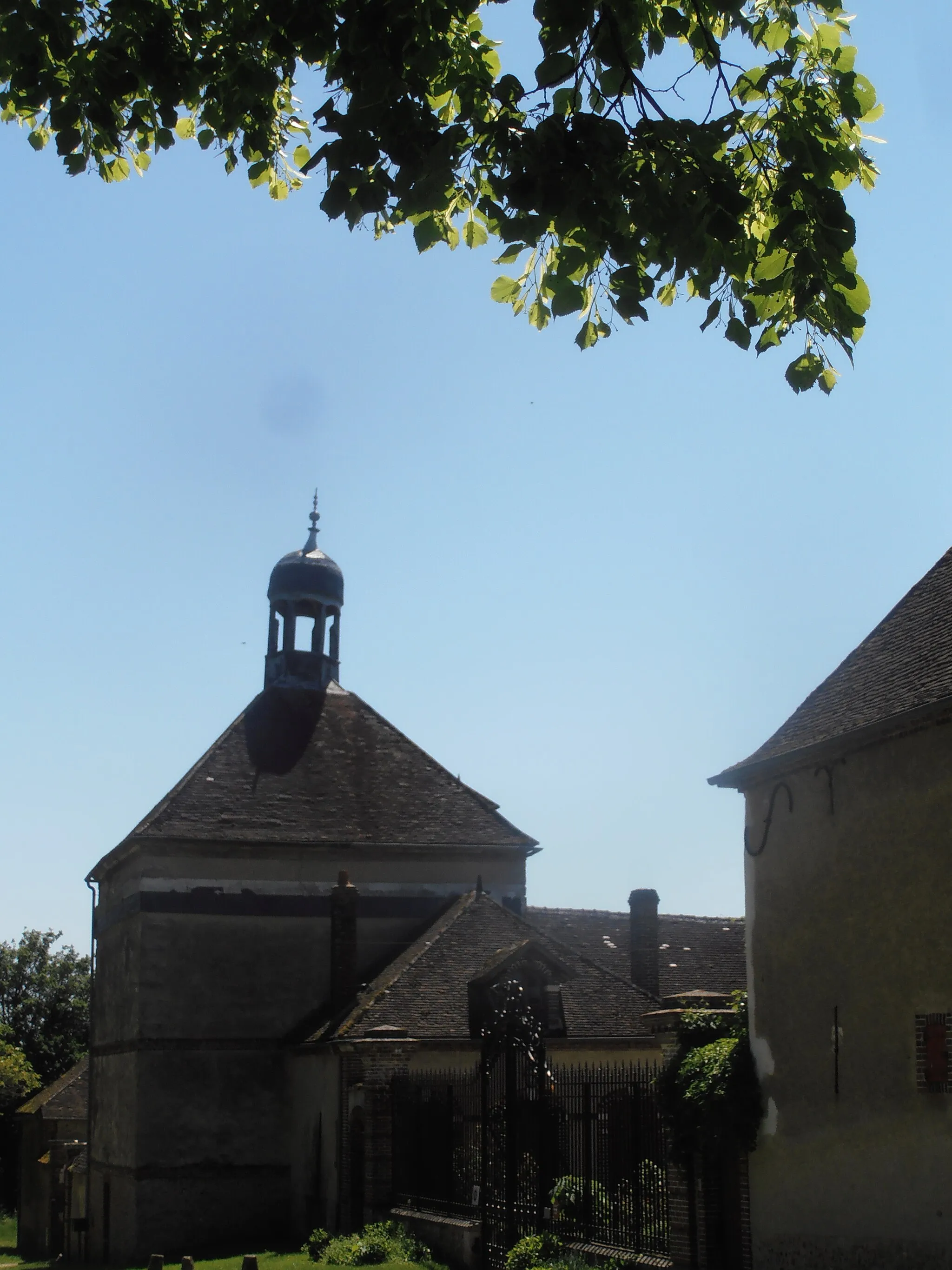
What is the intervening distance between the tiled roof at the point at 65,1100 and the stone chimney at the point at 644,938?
1619 cm

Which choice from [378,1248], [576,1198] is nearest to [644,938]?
[378,1248]

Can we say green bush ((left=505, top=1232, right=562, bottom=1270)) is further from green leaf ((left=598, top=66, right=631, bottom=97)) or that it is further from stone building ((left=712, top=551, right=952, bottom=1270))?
green leaf ((left=598, top=66, right=631, bottom=97))

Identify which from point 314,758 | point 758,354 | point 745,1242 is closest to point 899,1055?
point 745,1242

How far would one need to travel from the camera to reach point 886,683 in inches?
548

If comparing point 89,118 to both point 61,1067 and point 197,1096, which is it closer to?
point 197,1096

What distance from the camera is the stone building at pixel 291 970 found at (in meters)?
23.5

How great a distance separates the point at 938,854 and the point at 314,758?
64.4 ft

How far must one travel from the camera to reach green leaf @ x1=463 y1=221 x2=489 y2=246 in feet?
24.7

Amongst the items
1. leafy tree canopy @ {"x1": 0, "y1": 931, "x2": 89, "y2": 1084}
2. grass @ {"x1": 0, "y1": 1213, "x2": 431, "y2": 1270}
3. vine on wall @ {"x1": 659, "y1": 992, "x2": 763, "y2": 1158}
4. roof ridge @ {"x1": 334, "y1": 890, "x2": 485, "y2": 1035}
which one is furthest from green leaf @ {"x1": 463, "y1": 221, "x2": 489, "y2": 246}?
leafy tree canopy @ {"x1": 0, "y1": 931, "x2": 89, "y2": 1084}

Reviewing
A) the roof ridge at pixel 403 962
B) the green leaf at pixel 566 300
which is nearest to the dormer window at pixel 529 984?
the roof ridge at pixel 403 962

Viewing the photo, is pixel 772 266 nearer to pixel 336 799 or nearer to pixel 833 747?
pixel 833 747

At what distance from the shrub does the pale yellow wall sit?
9474 millimetres

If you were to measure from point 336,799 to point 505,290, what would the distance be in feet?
74.9

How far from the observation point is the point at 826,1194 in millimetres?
12859
